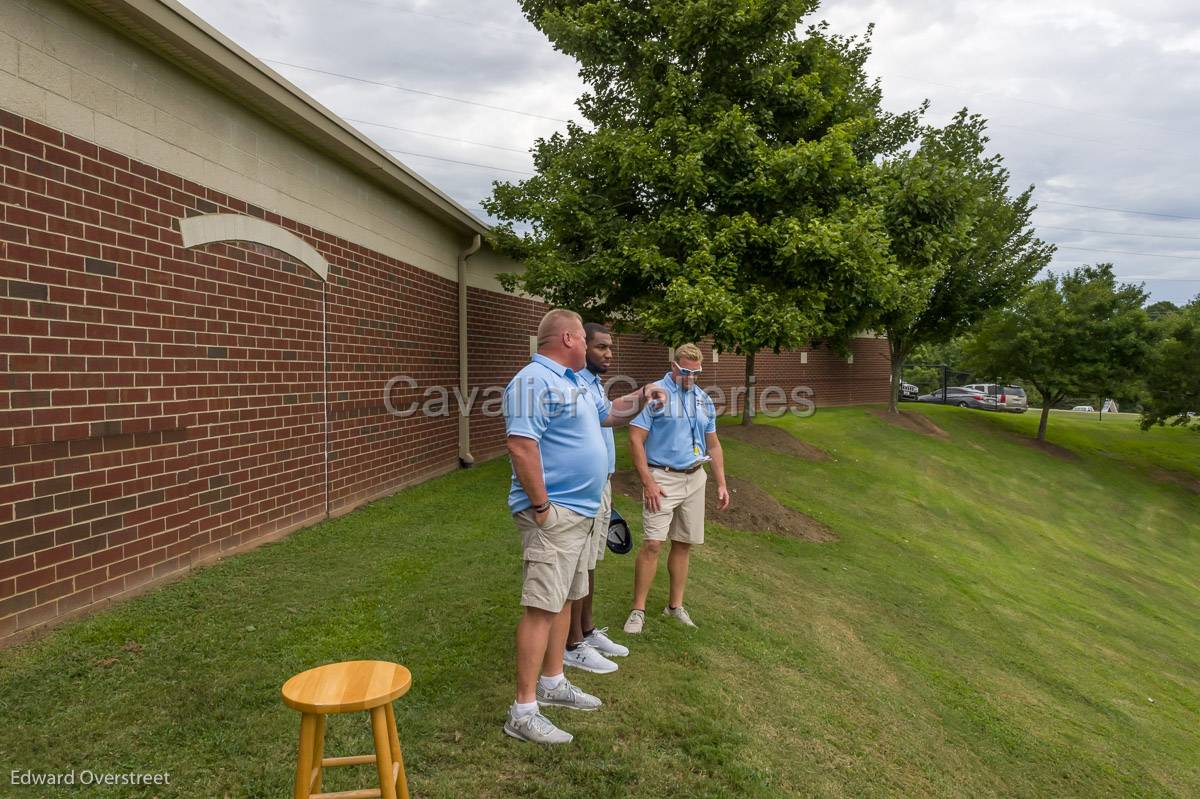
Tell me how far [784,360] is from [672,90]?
16.6 m

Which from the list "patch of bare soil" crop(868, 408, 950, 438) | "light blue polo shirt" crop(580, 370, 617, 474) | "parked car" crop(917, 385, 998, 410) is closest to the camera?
"light blue polo shirt" crop(580, 370, 617, 474)

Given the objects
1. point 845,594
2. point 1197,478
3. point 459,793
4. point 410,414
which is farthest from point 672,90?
point 1197,478

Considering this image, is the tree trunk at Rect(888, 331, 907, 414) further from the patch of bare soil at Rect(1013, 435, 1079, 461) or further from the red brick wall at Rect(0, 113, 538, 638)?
the red brick wall at Rect(0, 113, 538, 638)

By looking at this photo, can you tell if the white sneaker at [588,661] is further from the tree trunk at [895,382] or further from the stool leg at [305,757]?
the tree trunk at [895,382]

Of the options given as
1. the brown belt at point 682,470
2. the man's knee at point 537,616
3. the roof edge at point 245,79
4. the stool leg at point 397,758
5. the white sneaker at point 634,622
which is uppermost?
the roof edge at point 245,79

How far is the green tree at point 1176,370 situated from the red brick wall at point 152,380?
22.7 m

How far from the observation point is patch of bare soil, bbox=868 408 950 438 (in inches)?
830

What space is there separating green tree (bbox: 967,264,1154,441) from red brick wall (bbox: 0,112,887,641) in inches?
768

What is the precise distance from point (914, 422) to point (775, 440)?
28.7 feet

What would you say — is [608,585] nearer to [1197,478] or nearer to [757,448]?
[757,448]

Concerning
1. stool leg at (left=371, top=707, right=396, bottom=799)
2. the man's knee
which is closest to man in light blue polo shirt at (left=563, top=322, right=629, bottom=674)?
the man's knee

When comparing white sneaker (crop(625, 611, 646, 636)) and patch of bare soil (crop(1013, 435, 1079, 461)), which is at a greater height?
white sneaker (crop(625, 611, 646, 636))

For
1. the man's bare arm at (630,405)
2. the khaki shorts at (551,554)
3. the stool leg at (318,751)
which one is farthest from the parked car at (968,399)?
the stool leg at (318,751)

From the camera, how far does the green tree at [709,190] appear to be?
9.52m
